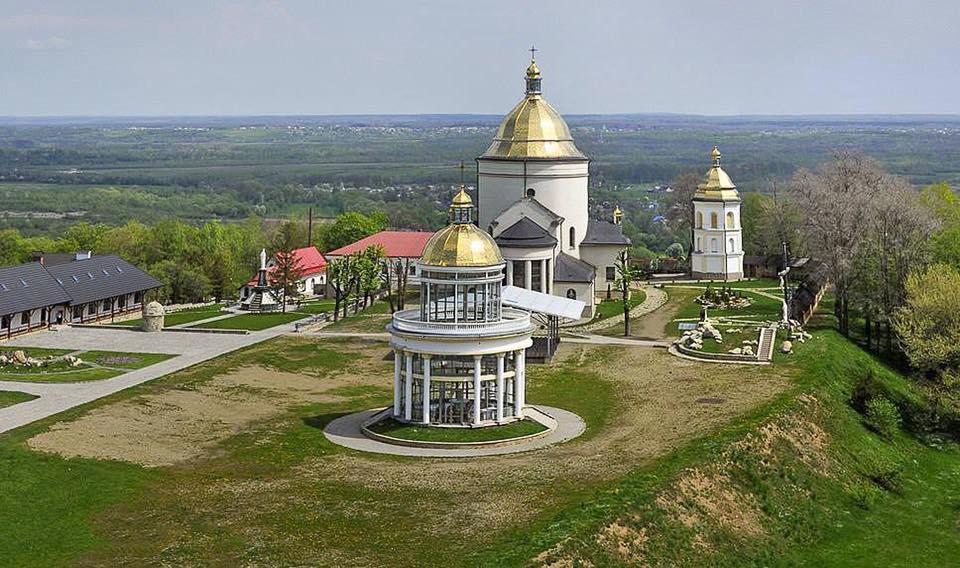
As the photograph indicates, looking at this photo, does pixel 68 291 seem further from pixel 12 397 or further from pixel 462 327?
pixel 462 327

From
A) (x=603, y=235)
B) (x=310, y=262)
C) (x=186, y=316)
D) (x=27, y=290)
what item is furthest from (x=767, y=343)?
(x=310, y=262)

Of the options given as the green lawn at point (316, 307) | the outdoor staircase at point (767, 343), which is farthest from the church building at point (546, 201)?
the outdoor staircase at point (767, 343)

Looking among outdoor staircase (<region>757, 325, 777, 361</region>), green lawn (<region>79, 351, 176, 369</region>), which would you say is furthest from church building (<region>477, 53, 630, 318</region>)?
green lawn (<region>79, 351, 176, 369</region>)

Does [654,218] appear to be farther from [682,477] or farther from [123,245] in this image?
[682,477]

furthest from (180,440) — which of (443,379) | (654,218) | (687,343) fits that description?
(654,218)

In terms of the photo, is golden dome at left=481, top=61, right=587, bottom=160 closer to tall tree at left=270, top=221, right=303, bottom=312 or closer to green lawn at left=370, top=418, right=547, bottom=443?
tall tree at left=270, top=221, right=303, bottom=312

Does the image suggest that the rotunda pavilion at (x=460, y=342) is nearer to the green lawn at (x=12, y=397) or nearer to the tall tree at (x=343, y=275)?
the green lawn at (x=12, y=397)

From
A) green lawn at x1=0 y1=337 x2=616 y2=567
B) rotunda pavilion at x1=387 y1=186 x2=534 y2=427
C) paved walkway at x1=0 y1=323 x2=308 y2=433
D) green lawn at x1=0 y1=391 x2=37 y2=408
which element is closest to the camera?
green lawn at x1=0 y1=337 x2=616 y2=567
